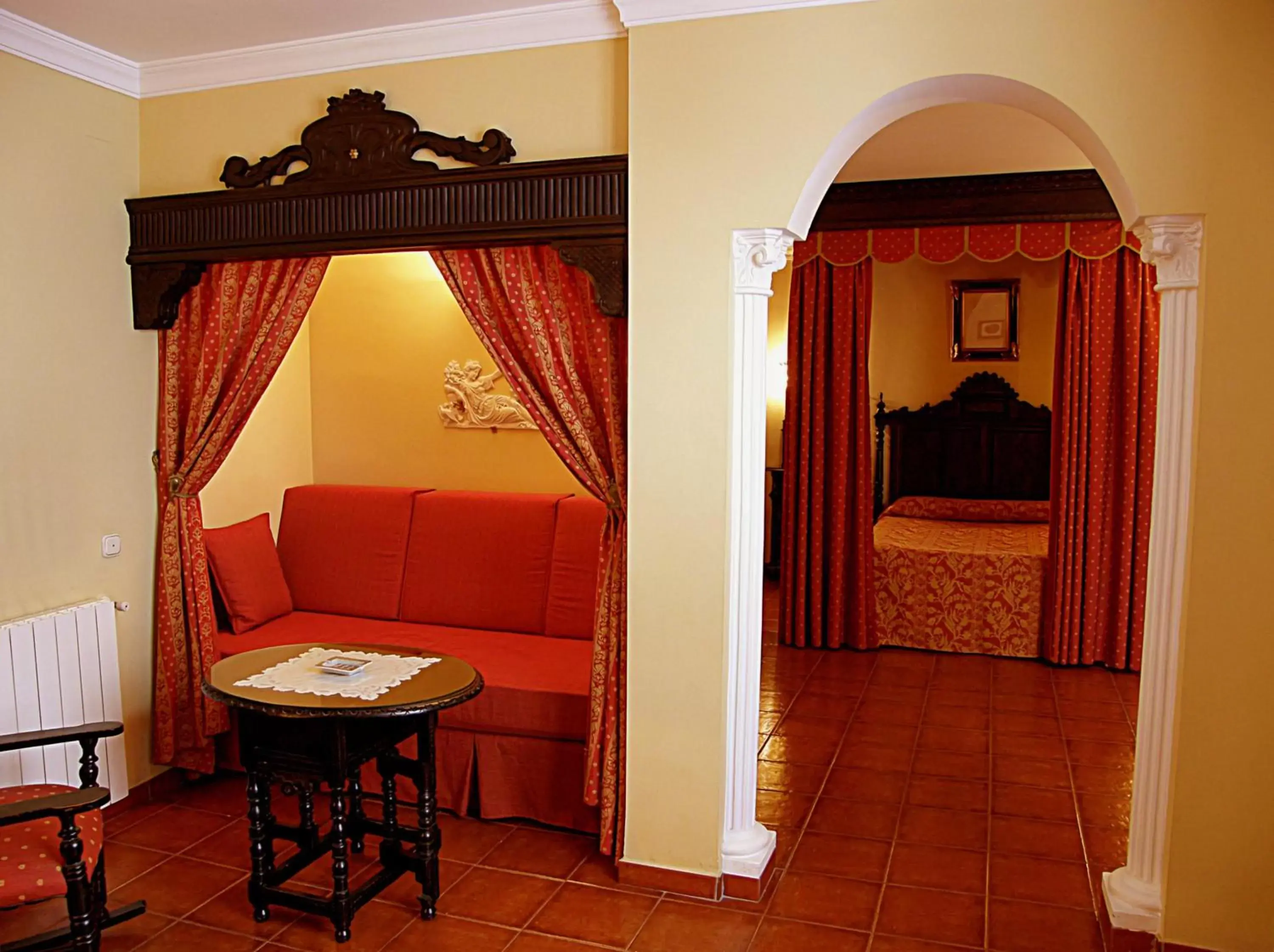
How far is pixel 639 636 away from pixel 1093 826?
1862 millimetres

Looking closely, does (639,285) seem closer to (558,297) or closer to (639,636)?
(558,297)

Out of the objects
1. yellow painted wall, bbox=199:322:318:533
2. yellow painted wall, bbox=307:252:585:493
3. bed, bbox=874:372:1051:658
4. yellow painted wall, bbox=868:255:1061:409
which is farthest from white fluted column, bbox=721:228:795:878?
yellow painted wall, bbox=868:255:1061:409

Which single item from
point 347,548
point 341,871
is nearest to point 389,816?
point 341,871

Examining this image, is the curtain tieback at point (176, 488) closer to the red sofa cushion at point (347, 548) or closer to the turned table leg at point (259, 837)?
the red sofa cushion at point (347, 548)

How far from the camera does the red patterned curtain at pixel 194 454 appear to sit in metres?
3.84

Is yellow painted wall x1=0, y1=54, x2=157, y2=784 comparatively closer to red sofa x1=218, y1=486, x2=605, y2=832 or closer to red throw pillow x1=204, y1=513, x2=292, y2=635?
red throw pillow x1=204, y1=513, x2=292, y2=635

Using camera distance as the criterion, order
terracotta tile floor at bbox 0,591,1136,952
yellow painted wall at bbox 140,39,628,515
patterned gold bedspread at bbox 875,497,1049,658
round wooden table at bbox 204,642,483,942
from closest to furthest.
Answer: round wooden table at bbox 204,642,483,942 < terracotta tile floor at bbox 0,591,1136,952 < yellow painted wall at bbox 140,39,628,515 < patterned gold bedspread at bbox 875,497,1049,658

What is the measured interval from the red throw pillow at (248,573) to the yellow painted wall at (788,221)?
200 centimetres

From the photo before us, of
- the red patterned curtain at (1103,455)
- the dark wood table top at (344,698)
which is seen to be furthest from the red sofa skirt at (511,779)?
the red patterned curtain at (1103,455)

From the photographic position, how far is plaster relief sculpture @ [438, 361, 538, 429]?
4.98m

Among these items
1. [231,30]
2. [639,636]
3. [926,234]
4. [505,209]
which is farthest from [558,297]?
[926,234]

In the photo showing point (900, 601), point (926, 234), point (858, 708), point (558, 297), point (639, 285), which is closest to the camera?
point (639, 285)

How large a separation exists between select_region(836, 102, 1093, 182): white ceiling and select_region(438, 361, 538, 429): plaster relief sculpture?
6.51ft

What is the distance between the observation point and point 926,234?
225 inches
